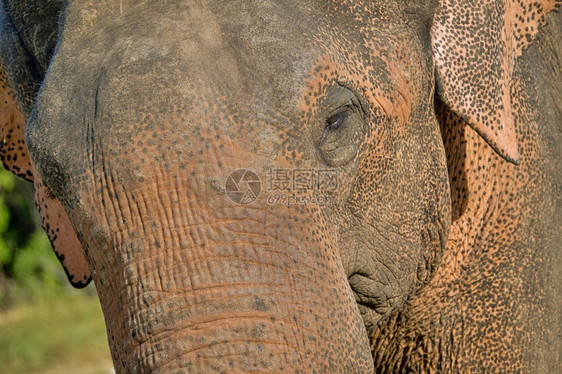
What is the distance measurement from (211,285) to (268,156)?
1.14 ft

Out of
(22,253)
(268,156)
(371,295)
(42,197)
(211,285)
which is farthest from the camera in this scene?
(22,253)

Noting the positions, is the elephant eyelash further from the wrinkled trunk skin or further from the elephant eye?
the wrinkled trunk skin

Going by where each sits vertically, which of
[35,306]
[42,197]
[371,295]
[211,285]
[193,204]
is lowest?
[35,306]

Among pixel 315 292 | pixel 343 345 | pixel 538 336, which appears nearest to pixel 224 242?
pixel 315 292

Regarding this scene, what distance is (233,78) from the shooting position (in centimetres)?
236

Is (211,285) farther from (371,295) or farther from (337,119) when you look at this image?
(371,295)

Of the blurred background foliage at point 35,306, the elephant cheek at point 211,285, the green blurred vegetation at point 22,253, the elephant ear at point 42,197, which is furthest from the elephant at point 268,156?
the green blurred vegetation at point 22,253

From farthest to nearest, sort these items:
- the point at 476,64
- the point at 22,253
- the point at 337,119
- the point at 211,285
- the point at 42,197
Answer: the point at 22,253, the point at 42,197, the point at 476,64, the point at 337,119, the point at 211,285

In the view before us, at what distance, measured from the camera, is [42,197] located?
3516mm

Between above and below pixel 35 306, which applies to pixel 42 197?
above

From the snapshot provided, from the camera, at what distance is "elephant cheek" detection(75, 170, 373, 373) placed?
7.17 feet

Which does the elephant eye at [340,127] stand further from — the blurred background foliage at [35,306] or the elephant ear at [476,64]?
the blurred background foliage at [35,306]

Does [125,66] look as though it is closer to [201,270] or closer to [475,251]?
[201,270]

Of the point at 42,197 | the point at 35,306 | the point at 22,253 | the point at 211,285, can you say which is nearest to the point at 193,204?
the point at 211,285
